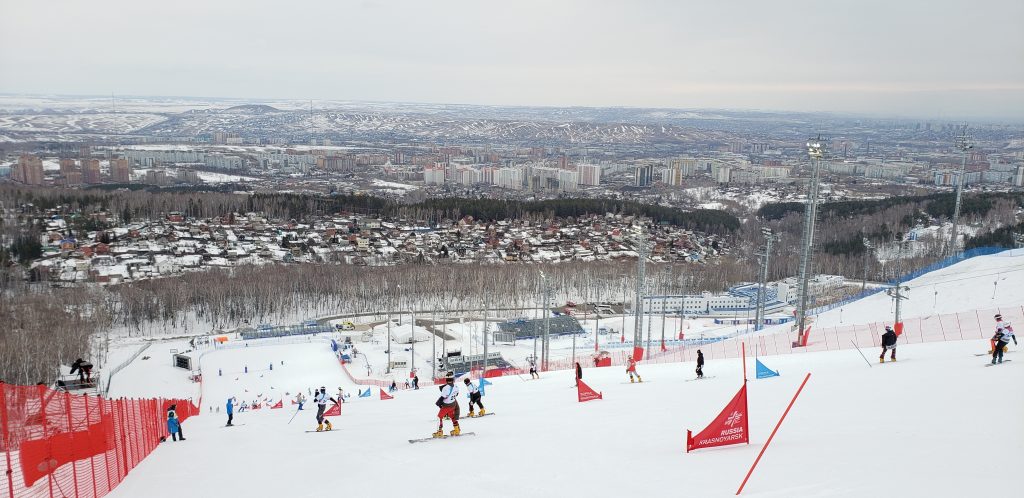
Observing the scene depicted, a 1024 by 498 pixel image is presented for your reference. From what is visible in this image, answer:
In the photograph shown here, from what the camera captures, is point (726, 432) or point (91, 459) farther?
point (91, 459)

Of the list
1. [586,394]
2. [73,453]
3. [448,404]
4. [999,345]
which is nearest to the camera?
[73,453]

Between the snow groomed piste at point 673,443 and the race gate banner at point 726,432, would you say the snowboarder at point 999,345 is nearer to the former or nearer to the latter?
the snow groomed piste at point 673,443

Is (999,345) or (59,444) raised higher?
(999,345)

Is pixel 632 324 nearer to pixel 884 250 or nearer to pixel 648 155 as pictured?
pixel 884 250

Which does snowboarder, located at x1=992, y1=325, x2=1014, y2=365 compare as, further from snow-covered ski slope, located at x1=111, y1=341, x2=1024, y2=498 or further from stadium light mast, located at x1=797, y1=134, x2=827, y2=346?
stadium light mast, located at x1=797, y1=134, x2=827, y2=346

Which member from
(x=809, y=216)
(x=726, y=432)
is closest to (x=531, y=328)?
(x=809, y=216)

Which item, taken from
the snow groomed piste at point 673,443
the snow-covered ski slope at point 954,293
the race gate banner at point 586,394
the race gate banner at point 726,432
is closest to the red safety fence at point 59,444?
the snow groomed piste at point 673,443

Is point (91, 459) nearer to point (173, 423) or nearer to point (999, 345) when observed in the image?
point (173, 423)

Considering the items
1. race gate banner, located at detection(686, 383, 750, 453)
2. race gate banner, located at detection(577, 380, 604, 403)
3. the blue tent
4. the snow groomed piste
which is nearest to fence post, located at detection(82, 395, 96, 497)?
the snow groomed piste
